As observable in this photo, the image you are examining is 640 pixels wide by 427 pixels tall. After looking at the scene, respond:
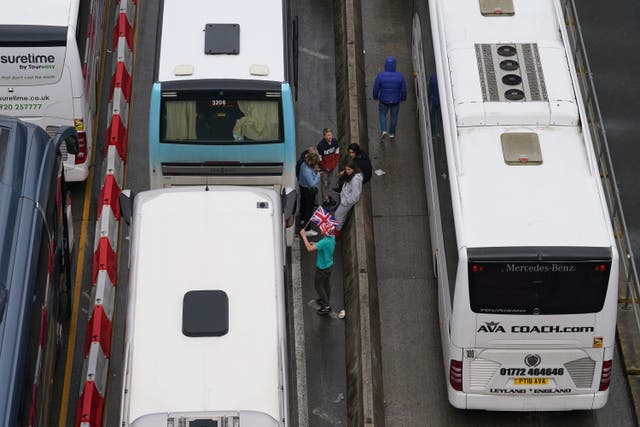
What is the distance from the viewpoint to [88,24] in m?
22.6

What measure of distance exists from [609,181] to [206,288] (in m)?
7.78

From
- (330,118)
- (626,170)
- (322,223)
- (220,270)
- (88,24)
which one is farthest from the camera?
(626,170)

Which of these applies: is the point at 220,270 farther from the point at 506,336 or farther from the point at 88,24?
the point at 88,24

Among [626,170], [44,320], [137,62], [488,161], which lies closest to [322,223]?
[488,161]

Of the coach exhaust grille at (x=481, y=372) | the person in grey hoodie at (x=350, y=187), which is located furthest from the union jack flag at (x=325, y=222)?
the coach exhaust grille at (x=481, y=372)

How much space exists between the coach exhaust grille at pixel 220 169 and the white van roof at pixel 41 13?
8.83ft

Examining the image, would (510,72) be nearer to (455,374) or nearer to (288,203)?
(288,203)

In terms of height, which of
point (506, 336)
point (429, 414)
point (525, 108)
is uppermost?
point (525, 108)

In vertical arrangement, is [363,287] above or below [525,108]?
below

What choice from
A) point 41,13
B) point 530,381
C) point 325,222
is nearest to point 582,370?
point 530,381

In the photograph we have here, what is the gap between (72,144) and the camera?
2059cm

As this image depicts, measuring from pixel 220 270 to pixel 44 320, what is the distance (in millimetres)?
2201

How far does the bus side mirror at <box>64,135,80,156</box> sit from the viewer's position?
2048 centimetres

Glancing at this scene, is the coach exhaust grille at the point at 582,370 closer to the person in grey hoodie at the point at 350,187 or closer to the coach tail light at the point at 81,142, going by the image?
the person in grey hoodie at the point at 350,187
